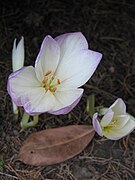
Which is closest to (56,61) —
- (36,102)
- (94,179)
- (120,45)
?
(36,102)

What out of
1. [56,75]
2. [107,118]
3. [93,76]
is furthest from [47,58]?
[93,76]

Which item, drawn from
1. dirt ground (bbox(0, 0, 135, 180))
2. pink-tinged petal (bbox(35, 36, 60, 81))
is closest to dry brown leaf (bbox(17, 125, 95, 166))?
dirt ground (bbox(0, 0, 135, 180))

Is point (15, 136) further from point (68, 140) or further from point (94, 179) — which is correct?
point (94, 179)

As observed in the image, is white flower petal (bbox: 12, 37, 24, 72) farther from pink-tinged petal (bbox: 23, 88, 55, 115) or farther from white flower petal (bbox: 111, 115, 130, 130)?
white flower petal (bbox: 111, 115, 130, 130)

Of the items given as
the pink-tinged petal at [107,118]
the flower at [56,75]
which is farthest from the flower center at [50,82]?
the pink-tinged petal at [107,118]

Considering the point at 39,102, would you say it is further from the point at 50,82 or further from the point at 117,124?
the point at 117,124
